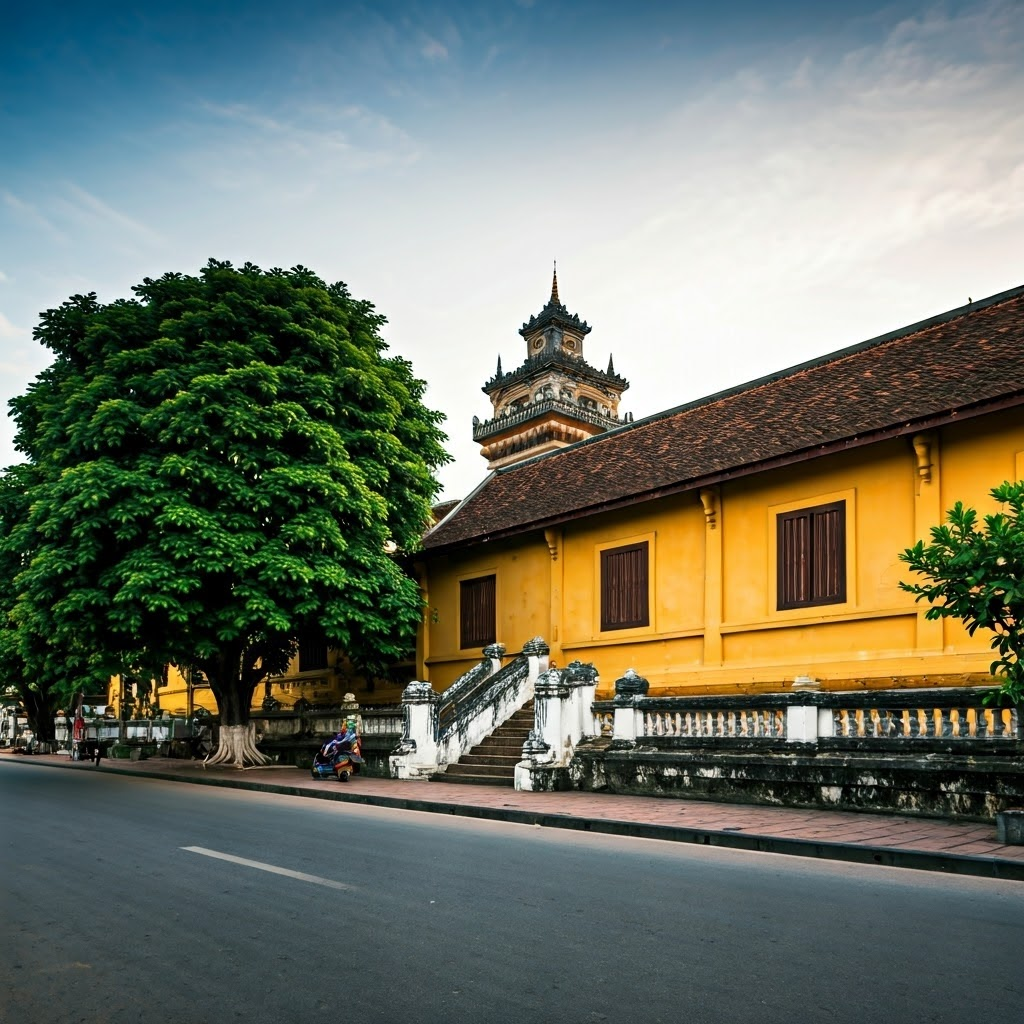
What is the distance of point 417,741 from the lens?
18594mm

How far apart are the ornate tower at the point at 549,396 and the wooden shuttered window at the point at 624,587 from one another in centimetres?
3135

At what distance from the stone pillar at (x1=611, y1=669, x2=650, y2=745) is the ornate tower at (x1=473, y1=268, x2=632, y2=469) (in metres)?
36.1

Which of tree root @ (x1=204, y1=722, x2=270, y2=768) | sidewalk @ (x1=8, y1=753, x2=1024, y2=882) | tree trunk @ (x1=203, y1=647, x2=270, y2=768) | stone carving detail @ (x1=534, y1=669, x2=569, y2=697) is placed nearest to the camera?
sidewalk @ (x1=8, y1=753, x2=1024, y2=882)

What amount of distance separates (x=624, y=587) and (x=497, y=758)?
4141 mm

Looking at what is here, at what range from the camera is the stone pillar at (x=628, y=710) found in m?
15.3

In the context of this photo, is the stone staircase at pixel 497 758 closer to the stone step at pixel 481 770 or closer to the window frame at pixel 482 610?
the stone step at pixel 481 770

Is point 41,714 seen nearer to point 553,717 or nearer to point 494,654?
point 494,654

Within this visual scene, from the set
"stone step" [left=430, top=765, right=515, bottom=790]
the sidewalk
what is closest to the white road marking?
the sidewalk

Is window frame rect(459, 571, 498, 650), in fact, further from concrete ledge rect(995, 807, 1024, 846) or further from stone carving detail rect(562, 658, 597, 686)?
concrete ledge rect(995, 807, 1024, 846)

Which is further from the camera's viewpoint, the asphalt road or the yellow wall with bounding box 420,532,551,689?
the yellow wall with bounding box 420,532,551,689

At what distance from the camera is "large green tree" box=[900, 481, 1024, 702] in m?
9.40

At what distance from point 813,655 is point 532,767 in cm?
473

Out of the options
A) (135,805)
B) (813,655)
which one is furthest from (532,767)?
(135,805)

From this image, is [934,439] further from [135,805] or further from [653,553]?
[135,805]
